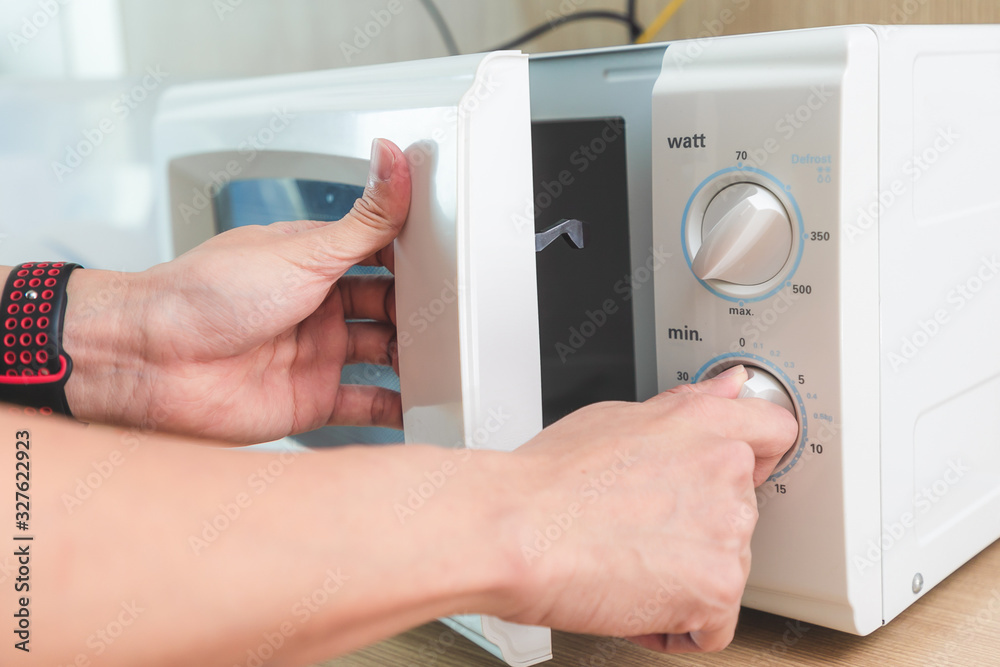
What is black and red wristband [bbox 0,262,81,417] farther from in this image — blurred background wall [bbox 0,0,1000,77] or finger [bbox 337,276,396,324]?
blurred background wall [bbox 0,0,1000,77]

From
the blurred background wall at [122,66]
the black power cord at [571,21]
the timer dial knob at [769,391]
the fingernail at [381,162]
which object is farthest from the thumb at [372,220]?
the black power cord at [571,21]

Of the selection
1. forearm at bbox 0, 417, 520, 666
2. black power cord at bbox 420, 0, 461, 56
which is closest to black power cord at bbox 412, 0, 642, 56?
black power cord at bbox 420, 0, 461, 56

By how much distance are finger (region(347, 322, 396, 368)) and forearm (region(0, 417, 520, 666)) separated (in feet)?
1.06

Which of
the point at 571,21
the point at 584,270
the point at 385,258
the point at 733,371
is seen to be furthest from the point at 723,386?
the point at 571,21

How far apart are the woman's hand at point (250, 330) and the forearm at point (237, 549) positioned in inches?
7.8

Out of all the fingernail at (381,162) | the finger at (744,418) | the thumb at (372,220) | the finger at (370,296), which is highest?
the fingernail at (381,162)

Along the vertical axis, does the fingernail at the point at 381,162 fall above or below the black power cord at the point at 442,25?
below

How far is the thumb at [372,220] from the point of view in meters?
0.47

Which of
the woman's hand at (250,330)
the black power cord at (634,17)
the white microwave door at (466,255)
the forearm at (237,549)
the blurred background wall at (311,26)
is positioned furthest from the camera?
the black power cord at (634,17)

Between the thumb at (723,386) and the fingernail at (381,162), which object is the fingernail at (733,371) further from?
the fingernail at (381,162)

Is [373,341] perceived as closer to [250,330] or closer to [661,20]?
[250,330]

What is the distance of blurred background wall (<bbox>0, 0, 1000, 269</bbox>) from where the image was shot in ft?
2.74

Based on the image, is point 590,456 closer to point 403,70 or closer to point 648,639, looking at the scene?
point 648,639

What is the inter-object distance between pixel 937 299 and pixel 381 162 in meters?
0.34
